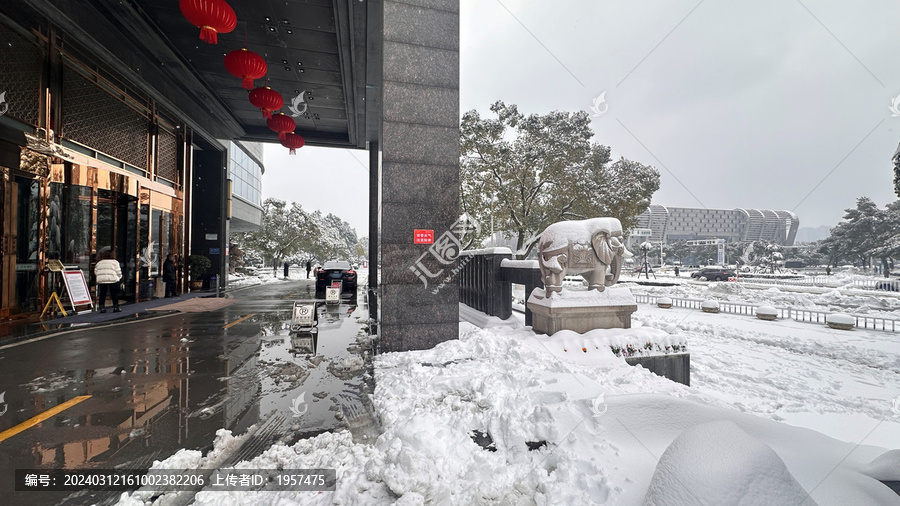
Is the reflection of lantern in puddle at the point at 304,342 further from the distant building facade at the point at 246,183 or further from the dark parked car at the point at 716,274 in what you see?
the dark parked car at the point at 716,274

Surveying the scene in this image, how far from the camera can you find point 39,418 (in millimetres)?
3172

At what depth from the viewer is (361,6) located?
820 cm

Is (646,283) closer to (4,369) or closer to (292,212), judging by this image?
(4,369)

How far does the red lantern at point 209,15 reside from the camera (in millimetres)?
5137

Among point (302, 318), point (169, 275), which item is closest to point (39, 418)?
point (302, 318)

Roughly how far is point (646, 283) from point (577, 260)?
786 inches

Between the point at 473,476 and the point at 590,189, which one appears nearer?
the point at 473,476

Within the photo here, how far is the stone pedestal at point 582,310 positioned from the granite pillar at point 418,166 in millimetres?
1785

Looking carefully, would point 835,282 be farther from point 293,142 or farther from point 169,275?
point 169,275

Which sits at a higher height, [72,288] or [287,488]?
Result: [72,288]

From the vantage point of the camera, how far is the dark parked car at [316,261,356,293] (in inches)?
495

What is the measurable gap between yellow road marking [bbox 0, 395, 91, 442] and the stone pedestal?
6.57 meters

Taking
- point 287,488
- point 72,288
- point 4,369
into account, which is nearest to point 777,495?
A: point 287,488

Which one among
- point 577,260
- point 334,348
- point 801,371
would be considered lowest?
point 801,371
